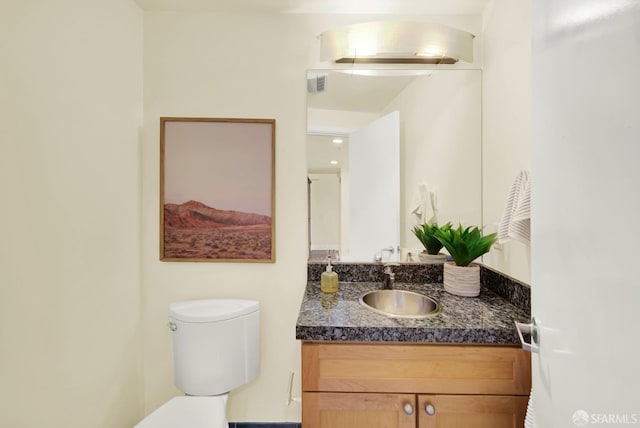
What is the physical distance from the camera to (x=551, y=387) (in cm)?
63

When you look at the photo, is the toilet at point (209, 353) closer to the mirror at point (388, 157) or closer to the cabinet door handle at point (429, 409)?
the mirror at point (388, 157)

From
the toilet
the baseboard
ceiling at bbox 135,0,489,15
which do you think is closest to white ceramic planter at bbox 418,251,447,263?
the toilet

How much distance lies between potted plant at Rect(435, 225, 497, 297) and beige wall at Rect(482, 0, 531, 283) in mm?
101

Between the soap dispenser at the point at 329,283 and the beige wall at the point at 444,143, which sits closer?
the soap dispenser at the point at 329,283

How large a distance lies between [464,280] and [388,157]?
73cm

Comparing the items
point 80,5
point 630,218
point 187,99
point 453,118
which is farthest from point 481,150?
point 80,5

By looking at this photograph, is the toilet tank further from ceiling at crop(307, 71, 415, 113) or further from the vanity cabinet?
ceiling at crop(307, 71, 415, 113)

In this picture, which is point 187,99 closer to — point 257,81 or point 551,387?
point 257,81

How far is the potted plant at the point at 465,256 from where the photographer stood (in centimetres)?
129

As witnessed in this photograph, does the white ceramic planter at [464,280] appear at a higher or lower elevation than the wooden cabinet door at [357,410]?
higher

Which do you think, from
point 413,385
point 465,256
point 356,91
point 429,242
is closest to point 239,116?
point 356,91

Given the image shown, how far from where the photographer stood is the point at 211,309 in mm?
1387

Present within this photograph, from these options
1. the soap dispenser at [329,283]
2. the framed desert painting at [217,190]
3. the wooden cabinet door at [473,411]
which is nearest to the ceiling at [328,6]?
the framed desert painting at [217,190]

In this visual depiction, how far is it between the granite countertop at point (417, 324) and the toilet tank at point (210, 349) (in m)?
0.42
